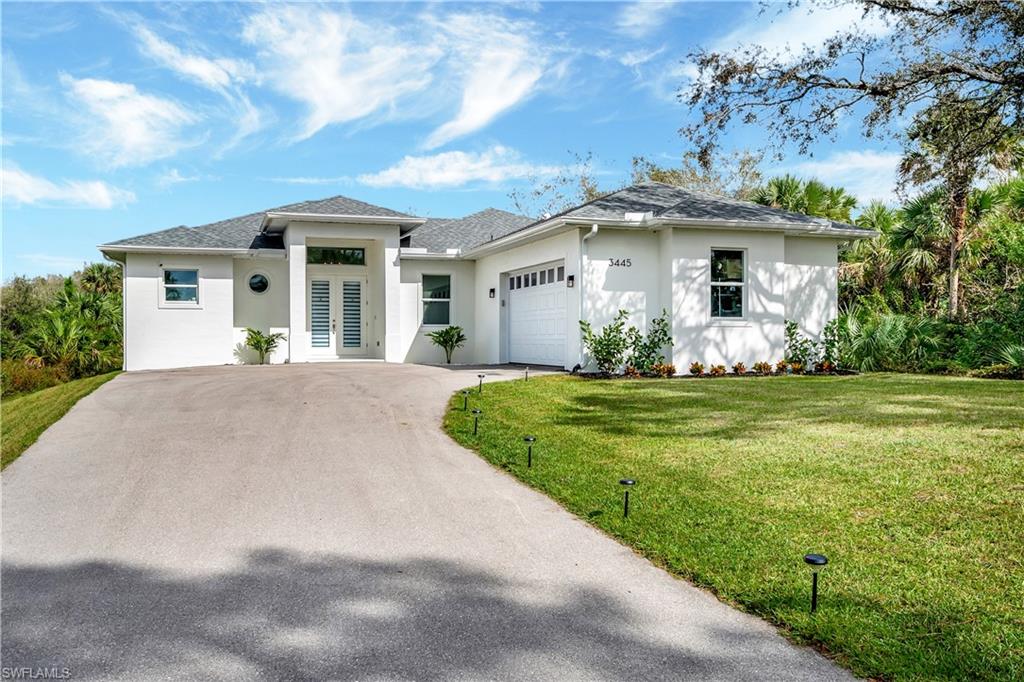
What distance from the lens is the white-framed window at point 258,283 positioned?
19.0 meters

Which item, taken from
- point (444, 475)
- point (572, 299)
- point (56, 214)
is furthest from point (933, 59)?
point (56, 214)

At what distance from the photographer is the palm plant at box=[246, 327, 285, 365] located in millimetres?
18469

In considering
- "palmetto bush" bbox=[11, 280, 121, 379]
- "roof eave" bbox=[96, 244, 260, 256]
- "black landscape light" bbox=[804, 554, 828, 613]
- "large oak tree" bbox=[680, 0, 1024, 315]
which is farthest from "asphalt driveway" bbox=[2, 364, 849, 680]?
"palmetto bush" bbox=[11, 280, 121, 379]

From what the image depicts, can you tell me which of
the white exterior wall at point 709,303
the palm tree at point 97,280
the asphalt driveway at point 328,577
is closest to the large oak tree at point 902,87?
the white exterior wall at point 709,303

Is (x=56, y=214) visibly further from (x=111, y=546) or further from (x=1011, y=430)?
(x=1011, y=430)

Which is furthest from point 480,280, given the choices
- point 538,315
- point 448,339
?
point 538,315

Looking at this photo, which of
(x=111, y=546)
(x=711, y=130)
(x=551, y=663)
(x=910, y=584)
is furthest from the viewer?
(x=711, y=130)

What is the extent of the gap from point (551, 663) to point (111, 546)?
344 cm

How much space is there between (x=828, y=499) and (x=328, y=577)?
12.8 feet

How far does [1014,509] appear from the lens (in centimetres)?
529

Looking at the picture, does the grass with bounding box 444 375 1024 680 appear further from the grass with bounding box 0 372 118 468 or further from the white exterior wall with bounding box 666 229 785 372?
the grass with bounding box 0 372 118 468

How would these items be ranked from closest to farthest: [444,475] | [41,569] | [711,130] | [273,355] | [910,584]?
[910,584] → [41,569] → [444,475] → [711,130] → [273,355]

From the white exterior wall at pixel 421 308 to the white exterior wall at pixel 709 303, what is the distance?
262 inches

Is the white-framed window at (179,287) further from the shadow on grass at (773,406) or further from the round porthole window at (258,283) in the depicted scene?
the shadow on grass at (773,406)
